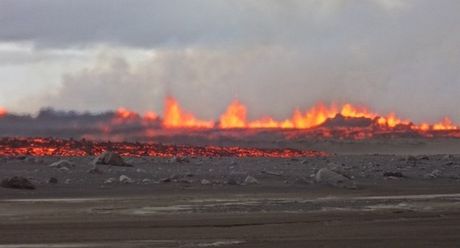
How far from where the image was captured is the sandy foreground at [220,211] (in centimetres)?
1688

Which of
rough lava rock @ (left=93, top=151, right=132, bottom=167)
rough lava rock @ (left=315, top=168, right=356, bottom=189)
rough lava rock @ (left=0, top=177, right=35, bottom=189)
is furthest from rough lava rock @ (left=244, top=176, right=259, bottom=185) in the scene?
rough lava rock @ (left=0, top=177, right=35, bottom=189)

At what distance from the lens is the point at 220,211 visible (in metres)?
23.4

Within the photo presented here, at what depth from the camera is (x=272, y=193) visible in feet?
104

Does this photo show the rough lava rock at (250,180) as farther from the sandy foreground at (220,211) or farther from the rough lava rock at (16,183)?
the rough lava rock at (16,183)

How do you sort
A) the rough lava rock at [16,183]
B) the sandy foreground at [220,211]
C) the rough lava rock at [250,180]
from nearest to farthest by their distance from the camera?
the sandy foreground at [220,211], the rough lava rock at [16,183], the rough lava rock at [250,180]

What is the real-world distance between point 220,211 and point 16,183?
1009 centimetres

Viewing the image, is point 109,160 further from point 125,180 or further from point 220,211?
point 220,211

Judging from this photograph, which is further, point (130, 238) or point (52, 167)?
point (52, 167)

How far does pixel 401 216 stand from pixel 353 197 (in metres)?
8.16

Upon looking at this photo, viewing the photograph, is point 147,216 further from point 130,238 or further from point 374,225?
point 374,225

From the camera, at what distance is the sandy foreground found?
16875mm

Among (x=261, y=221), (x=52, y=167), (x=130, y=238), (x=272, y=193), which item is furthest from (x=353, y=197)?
(x=52, y=167)

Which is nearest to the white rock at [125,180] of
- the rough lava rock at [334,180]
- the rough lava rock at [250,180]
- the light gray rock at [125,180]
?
the light gray rock at [125,180]

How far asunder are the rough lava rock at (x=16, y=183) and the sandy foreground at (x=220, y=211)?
412 mm
